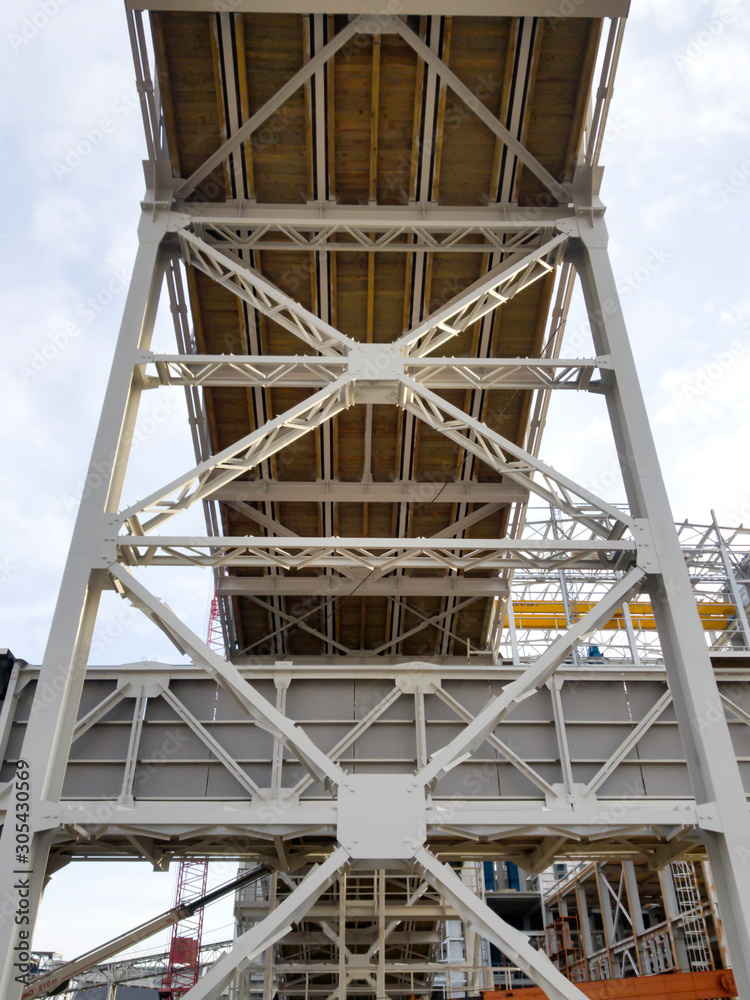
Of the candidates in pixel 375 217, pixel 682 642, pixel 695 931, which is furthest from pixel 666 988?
pixel 375 217

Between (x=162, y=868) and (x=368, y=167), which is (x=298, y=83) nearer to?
(x=368, y=167)

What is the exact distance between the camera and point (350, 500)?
16.8 m

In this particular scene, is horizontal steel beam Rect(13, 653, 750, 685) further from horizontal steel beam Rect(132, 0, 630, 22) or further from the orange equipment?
horizontal steel beam Rect(132, 0, 630, 22)

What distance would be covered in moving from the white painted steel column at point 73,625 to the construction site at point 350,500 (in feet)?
0.11

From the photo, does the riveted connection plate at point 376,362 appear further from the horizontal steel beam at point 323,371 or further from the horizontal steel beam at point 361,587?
the horizontal steel beam at point 361,587

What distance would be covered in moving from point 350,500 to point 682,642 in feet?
27.8

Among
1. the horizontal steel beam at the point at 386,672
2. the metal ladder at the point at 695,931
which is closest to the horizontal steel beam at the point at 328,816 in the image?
the horizontal steel beam at the point at 386,672

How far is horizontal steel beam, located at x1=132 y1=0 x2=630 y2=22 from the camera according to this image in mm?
11461

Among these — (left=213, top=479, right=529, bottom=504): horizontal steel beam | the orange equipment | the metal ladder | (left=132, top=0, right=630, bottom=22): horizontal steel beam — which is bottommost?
the orange equipment

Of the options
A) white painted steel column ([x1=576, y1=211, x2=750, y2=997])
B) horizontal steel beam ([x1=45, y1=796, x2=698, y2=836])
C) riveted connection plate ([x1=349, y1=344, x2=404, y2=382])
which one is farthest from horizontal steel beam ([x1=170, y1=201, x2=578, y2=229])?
horizontal steel beam ([x1=45, y1=796, x2=698, y2=836])

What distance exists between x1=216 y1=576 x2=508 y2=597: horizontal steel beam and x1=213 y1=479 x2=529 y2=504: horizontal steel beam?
190 centimetres

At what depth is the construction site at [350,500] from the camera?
8859 mm

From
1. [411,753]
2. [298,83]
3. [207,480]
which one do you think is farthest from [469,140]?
[411,753]

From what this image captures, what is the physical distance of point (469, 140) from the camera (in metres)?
13.5
